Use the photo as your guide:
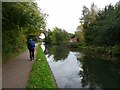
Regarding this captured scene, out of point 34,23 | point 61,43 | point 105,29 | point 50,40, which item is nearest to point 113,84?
point 34,23

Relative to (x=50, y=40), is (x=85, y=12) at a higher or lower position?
higher

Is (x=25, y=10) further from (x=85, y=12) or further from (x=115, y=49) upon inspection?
(x=85, y=12)

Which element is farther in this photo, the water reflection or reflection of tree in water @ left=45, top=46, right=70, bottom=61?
reflection of tree in water @ left=45, top=46, right=70, bottom=61

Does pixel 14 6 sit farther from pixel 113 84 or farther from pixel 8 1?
pixel 113 84

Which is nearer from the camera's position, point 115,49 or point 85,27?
point 115,49

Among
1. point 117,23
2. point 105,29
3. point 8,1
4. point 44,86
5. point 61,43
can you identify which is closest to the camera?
point 44,86

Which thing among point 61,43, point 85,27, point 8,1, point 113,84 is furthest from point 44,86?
point 61,43

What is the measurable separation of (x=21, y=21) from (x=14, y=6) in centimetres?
122

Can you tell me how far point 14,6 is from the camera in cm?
1514

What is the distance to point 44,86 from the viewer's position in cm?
1009

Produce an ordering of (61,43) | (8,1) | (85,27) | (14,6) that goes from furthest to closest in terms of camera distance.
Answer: (61,43)
(85,27)
(14,6)
(8,1)

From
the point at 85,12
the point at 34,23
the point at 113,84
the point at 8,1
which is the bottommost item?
the point at 113,84

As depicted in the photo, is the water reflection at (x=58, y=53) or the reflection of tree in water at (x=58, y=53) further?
the reflection of tree in water at (x=58, y=53)

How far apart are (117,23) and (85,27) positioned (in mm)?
27742
